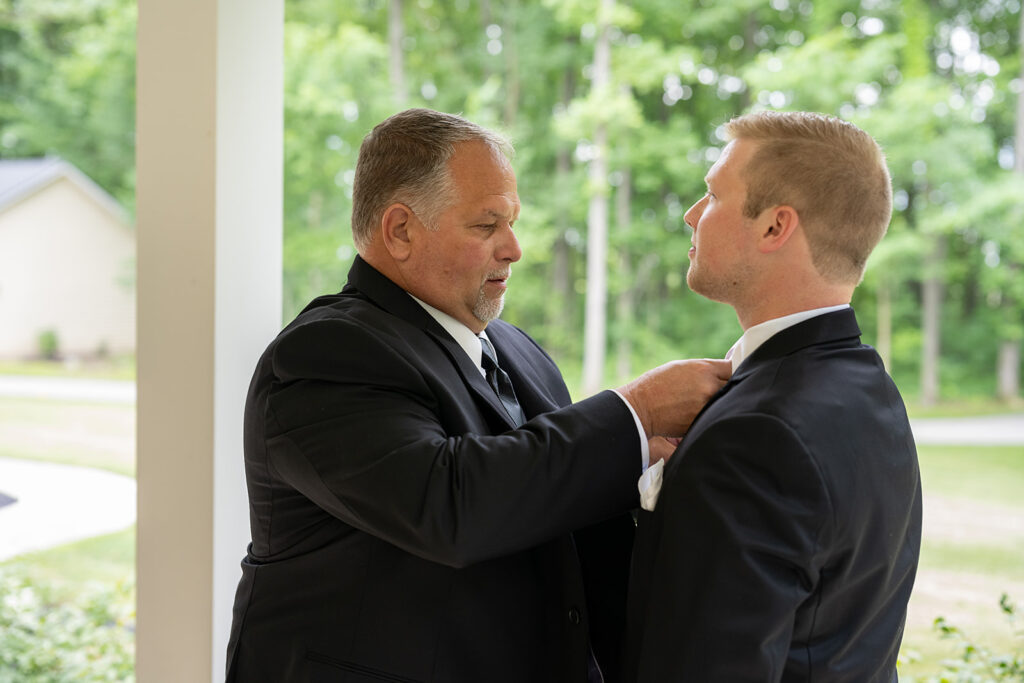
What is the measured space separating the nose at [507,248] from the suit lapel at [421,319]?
180 mm

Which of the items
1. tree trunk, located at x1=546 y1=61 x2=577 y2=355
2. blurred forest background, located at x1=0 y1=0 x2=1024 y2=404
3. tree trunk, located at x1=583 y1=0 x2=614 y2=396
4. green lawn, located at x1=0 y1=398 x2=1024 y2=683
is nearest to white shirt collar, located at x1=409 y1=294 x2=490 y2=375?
green lawn, located at x1=0 y1=398 x2=1024 y2=683

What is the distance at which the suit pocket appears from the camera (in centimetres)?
153

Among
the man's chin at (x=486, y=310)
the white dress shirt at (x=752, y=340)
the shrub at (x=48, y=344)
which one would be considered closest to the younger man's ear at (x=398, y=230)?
the man's chin at (x=486, y=310)

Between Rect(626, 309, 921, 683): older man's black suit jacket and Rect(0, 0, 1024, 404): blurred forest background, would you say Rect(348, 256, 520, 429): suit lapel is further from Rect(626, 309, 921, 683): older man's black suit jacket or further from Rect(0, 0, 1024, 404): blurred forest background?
Rect(0, 0, 1024, 404): blurred forest background

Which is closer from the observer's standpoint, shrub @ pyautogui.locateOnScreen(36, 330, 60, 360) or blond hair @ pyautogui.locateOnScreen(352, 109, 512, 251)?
blond hair @ pyautogui.locateOnScreen(352, 109, 512, 251)

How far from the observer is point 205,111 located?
2033 millimetres

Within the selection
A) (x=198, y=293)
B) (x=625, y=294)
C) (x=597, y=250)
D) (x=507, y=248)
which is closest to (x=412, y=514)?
(x=507, y=248)

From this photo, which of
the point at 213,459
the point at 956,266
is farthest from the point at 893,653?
the point at 956,266

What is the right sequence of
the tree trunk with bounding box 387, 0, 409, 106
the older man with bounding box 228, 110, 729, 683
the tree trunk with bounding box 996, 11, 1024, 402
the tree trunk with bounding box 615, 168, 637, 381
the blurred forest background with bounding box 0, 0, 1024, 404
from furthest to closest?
1. the tree trunk with bounding box 387, 0, 409, 106
2. the tree trunk with bounding box 615, 168, 637, 381
3. the blurred forest background with bounding box 0, 0, 1024, 404
4. the tree trunk with bounding box 996, 11, 1024, 402
5. the older man with bounding box 228, 110, 729, 683

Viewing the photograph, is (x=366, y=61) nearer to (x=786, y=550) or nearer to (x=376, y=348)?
(x=376, y=348)

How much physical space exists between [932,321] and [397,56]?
193 inches

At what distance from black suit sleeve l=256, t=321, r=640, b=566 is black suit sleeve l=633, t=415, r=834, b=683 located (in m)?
0.23

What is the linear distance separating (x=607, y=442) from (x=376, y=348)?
1.36ft

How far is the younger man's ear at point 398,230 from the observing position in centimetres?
172
